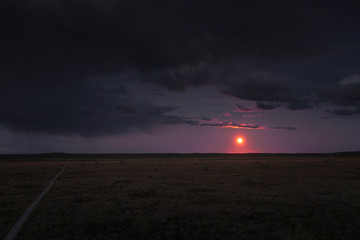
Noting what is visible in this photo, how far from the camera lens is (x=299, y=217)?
1176cm

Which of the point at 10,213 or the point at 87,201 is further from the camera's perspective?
the point at 87,201

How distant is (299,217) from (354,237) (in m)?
2.56

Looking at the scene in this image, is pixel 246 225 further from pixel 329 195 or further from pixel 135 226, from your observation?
pixel 329 195

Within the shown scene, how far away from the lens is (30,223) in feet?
35.9

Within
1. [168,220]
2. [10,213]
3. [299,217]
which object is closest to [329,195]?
[299,217]

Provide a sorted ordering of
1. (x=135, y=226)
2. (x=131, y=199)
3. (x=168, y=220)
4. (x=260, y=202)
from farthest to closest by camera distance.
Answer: (x=131, y=199) < (x=260, y=202) < (x=168, y=220) < (x=135, y=226)

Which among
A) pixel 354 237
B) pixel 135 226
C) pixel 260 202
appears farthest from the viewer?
pixel 260 202

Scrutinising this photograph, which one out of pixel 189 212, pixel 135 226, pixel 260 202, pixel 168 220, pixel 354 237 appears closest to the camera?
pixel 354 237

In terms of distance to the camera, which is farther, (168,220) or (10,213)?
(10,213)

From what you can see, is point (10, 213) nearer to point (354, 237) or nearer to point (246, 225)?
point (246, 225)

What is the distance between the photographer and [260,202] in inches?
587

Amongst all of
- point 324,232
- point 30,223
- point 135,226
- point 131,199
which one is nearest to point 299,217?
point 324,232

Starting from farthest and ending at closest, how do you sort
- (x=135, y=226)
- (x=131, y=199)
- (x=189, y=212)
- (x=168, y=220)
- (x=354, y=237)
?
1. (x=131, y=199)
2. (x=189, y=212)
3. (x=168, y=220)
4. (x=135, y=226)
5. (x=354, y=237)

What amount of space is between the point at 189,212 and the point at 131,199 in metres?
4.71
